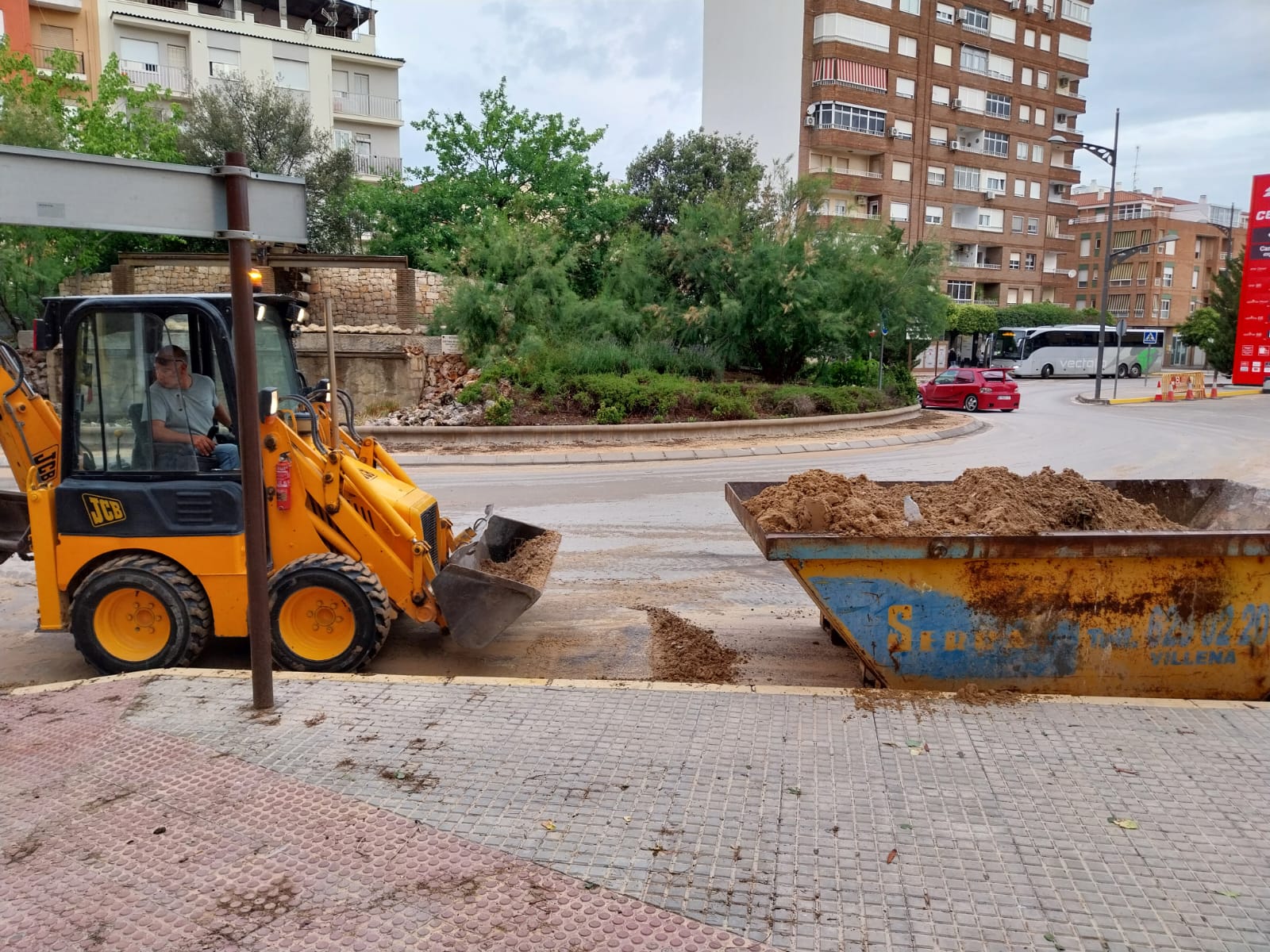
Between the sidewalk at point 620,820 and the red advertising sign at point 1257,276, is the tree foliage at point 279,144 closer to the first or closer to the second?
the sidewalk at point 620,820

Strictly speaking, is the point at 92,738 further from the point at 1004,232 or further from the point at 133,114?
the point at 1004,232

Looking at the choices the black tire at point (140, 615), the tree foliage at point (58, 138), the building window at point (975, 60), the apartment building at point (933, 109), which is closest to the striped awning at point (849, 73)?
the apartment building at point (933, 109)

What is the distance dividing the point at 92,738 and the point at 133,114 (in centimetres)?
3199

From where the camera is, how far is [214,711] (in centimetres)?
488

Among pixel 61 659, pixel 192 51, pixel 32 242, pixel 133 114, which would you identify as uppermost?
pixel 192 51

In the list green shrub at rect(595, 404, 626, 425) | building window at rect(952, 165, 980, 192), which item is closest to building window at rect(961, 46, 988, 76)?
building window at rect(952, 165, 980, 192)

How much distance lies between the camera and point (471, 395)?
21.2m

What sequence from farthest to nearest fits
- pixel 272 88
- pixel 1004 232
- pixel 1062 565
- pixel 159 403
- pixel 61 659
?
pixel 1004 232, pixel 272 88, pixel 61 659, pixel 159 403, pixel 1062 565

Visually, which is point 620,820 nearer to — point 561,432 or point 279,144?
point 561,432

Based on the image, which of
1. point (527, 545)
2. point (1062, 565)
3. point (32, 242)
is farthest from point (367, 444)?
point (32, 242)

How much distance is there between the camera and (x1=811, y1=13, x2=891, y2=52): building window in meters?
57.8

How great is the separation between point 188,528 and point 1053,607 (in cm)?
509

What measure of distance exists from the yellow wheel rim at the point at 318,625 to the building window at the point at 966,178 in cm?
6790

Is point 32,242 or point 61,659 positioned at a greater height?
point 32,242
